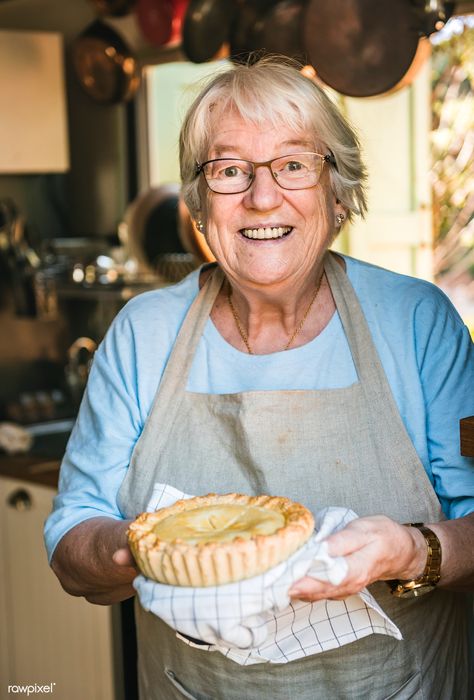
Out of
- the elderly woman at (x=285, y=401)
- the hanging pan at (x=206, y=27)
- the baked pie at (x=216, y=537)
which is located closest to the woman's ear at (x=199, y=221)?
the elderly woman at (x=285, y=401)

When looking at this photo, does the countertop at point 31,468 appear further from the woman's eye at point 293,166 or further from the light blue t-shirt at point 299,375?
the woman's eye at point 293,166

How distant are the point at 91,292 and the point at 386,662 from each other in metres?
2.14

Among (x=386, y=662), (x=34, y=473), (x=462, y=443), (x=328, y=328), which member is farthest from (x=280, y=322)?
(x=34, y=473)

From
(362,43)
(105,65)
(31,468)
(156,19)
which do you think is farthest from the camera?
(105,65)

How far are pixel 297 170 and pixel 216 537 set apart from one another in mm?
597

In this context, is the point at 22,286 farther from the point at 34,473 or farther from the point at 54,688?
the point at 54,688

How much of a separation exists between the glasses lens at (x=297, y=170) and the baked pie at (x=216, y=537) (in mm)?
486

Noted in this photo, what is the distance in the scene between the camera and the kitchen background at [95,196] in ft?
8.75

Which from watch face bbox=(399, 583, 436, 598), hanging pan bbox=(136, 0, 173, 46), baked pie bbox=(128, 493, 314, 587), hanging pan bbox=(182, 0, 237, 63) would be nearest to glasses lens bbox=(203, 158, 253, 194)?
baked pie bbox=(128, 493, 314, 587)

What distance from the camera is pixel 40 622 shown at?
9.44 feet

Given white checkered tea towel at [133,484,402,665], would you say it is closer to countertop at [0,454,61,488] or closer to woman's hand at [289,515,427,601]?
woman's hand at [289,515,427,601]

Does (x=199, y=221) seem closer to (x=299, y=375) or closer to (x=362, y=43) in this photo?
(x=299, y=375)

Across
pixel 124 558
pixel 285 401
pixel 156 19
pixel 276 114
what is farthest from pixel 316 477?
pixel 156 19

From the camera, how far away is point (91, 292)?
11.0ft
